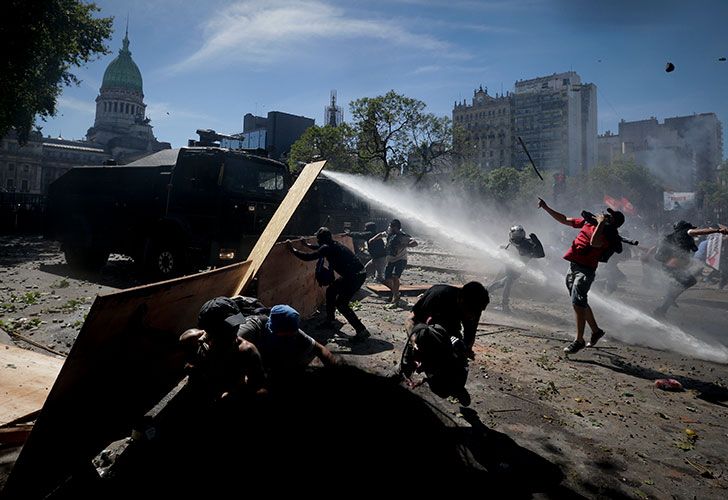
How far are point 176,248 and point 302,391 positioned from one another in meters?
5.79

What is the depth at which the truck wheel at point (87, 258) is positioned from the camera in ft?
34.8

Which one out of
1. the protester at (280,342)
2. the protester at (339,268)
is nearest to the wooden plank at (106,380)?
the protester at (280,342)

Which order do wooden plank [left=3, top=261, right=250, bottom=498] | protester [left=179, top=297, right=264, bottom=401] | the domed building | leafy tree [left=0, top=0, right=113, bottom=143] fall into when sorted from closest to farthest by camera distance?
wooden plank [left=3, top=261, right=250, bottom=498], protester [left=179, top=297, right=264, bottom=401], leafy tree [left=0, top=0, right=113, bottom=143], the domed building

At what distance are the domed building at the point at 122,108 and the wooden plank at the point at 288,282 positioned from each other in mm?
79176

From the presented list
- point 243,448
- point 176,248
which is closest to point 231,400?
point 243,448

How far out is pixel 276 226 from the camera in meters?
6.70

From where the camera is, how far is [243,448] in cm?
328

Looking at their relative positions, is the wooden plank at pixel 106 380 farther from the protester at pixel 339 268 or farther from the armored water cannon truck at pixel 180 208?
the armored water cannon truck at pixel 180 208

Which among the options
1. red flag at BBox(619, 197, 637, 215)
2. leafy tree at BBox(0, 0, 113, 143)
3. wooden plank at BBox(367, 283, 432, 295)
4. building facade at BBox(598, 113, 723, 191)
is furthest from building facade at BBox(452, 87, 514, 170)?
wooden plank at BBox(367, 283, 432, 295)

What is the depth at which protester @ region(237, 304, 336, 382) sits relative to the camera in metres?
3.69

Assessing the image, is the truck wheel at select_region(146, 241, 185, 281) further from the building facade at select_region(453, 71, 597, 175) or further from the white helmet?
the building facade at select_region(453, 71, 597, 175)

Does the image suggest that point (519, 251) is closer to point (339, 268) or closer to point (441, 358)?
point (339, 268)

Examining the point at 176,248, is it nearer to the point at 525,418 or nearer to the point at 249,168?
the point at 249,168

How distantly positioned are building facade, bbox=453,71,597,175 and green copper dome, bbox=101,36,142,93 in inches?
2564
